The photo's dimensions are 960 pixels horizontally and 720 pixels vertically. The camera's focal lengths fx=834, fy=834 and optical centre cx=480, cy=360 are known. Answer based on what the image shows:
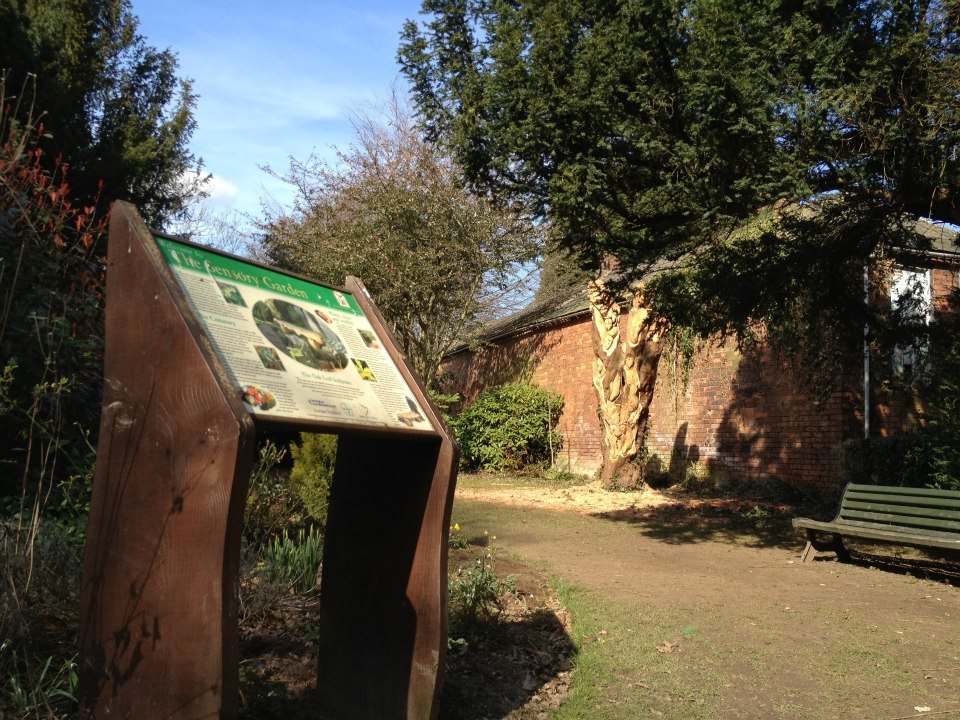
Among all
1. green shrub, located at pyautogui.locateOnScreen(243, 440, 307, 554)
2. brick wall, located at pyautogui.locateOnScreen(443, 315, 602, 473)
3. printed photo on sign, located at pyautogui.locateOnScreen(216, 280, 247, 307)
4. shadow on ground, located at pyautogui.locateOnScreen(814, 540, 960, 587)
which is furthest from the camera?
brick wall, located at pyautogui.locateOnScreen(443, 315, 602, 473)

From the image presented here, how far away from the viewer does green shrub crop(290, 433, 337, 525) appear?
6.94 meters

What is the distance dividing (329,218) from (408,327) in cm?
353

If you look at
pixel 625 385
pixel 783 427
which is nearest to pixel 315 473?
pixel 625 385

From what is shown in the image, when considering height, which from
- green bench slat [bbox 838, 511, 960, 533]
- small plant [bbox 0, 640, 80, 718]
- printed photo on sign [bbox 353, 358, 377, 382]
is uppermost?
printed photo on sign [bbox 353, 358, 377, 382]

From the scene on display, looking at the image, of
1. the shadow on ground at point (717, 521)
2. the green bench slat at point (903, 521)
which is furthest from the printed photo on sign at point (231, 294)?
the shadow on ground at point (717, 521)

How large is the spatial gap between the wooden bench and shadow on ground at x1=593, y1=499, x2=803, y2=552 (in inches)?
38.2

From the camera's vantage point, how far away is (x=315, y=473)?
711 centimetres

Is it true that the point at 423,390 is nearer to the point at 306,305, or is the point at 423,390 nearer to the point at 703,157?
the point at 306,305

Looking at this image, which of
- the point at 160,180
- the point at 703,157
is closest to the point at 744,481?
the point at 703,157

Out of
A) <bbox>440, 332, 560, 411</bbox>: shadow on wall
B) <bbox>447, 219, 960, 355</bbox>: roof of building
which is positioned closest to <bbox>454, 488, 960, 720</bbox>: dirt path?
<bbox>447, 219, 960, 355</bbox>: roof of building

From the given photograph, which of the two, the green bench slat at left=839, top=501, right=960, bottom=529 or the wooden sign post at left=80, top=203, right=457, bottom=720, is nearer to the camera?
the wooden sign post at left=80, top=203, right=457, bottom=720

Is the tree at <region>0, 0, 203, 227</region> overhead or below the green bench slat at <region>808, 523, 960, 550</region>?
overhead

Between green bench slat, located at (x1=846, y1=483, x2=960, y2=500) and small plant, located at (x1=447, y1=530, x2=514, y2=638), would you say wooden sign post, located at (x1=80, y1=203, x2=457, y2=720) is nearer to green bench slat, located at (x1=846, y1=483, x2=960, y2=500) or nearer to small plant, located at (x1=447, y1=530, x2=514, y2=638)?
small plant, located at (x1=447, y1=530, x2=514, y2=638)

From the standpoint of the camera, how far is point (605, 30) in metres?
7.77
